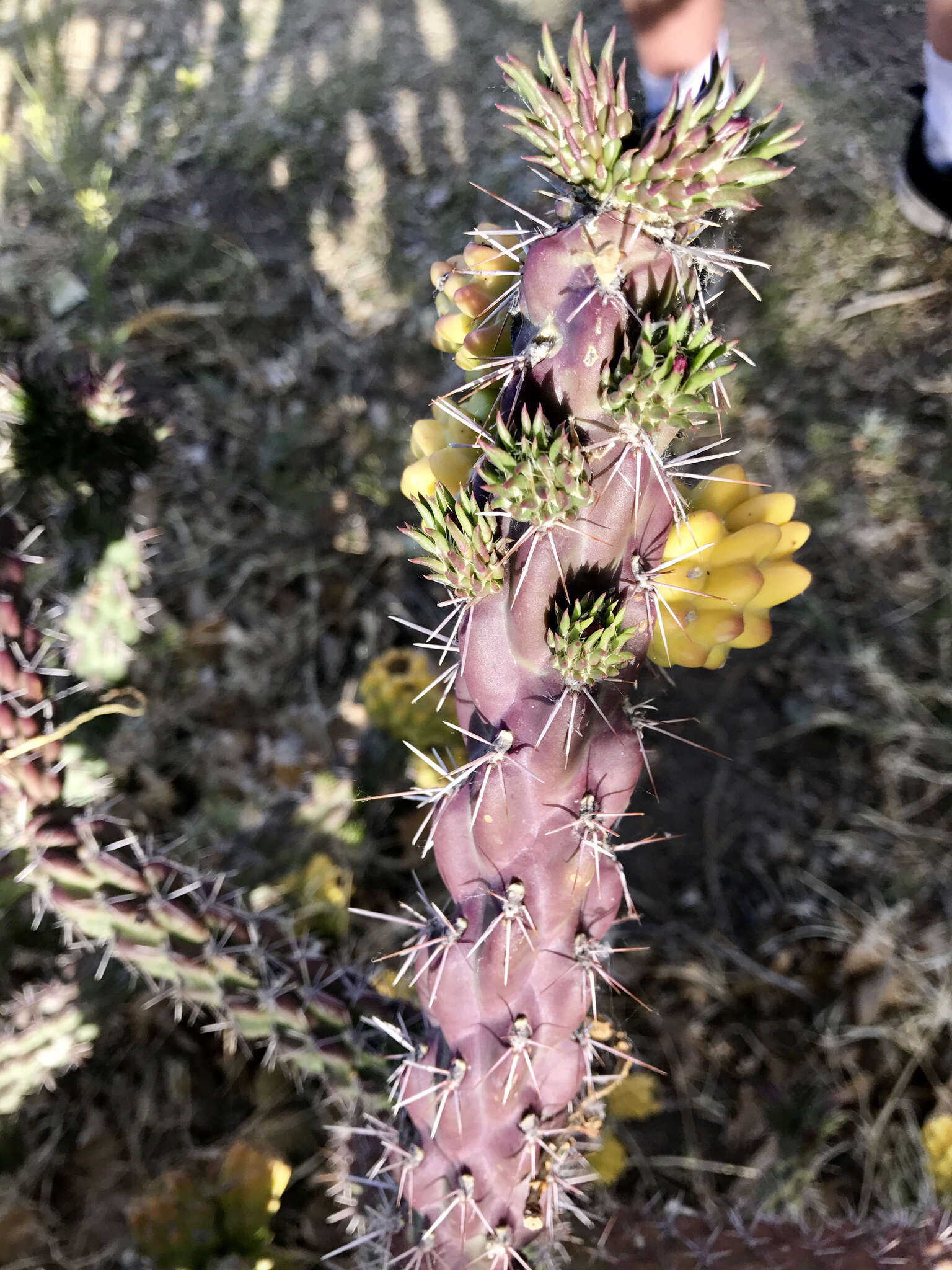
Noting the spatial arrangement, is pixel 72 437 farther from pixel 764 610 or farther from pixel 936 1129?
pixel 936 1129

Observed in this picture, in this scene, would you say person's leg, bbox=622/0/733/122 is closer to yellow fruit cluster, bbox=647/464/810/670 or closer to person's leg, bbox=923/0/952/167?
person's leg, bbox=923/0/952/167

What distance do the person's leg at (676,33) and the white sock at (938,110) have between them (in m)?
0.78

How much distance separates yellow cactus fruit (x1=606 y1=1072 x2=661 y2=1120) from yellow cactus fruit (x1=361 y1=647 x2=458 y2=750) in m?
0.78

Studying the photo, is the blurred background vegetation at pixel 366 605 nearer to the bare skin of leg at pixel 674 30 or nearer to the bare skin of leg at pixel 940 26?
the bare skin of leg at pixel 940 26

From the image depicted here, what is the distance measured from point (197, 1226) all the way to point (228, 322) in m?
2.68

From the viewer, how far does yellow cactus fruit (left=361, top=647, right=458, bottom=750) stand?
5.86 ft

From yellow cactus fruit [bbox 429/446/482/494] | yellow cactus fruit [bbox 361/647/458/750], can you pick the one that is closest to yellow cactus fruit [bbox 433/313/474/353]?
yellow cactus fruit [bbox 429/446/482/494]

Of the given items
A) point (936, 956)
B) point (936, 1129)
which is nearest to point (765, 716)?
point (936, 956)

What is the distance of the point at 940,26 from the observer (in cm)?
239

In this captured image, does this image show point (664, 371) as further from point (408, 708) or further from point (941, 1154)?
point (941, 1154)

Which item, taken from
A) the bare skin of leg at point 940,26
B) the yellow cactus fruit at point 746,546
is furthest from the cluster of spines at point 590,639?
the bare skin of leg at point 940,26

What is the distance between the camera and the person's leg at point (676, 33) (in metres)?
2.09

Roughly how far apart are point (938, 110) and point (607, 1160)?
9.91ft

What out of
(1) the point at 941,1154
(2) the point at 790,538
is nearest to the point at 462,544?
(2) the point at 790,538
